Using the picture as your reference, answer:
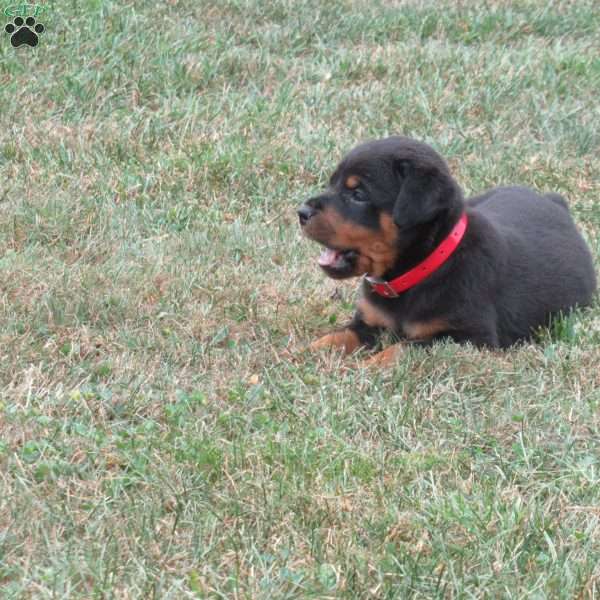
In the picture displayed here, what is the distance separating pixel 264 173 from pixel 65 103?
1.40 metres

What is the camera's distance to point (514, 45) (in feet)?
31.6

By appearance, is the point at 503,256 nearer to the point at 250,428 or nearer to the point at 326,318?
the point at 326,318

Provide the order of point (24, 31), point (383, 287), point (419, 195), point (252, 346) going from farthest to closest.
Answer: point (24, 31) < point (383, 287) < point (252, 346) < point (419, 195)

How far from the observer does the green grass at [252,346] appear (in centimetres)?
331

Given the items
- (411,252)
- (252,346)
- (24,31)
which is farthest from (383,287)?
(24,31)

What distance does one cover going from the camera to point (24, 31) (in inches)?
318

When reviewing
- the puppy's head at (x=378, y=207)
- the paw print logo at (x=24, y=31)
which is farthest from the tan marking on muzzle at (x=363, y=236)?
the paw print logo at (x=24, y=31)

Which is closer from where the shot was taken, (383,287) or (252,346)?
(252,346)

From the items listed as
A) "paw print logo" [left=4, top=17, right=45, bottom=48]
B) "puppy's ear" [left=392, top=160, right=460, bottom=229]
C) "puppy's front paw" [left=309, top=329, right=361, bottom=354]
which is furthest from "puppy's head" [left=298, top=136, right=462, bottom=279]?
"paw print logo" [left=4, top=17, right=45, bottom=48]

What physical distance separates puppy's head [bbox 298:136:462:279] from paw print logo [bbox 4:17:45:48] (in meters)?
3.73

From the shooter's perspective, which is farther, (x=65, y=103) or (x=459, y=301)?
(x=65, y=103)

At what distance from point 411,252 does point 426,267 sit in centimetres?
9

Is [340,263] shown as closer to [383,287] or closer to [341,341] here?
[383,287]

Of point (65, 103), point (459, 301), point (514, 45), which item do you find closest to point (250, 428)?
point (459, 301)
